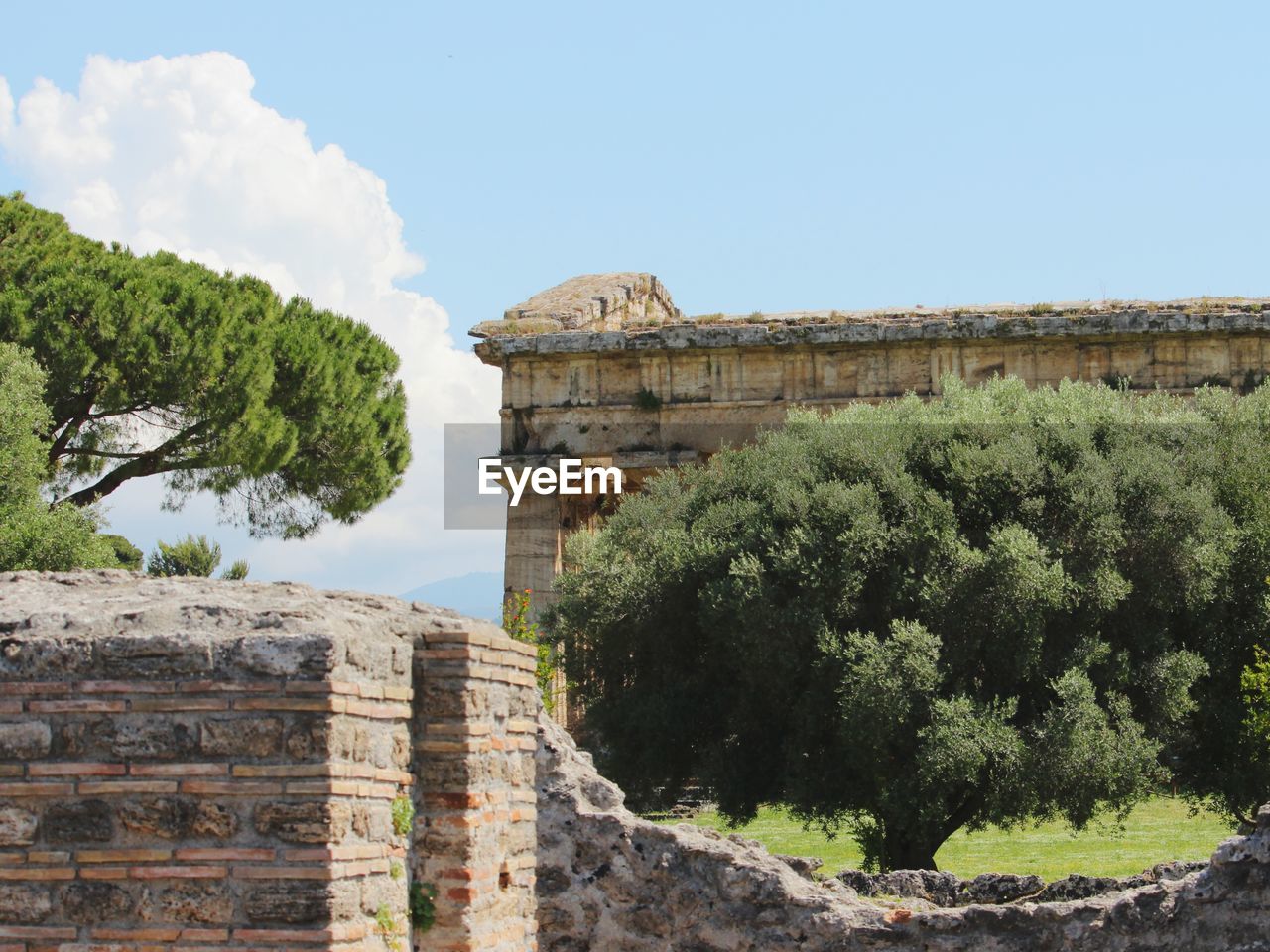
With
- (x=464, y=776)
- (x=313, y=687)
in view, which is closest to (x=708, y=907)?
(x=464, y=776)

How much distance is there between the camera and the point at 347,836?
523 centimetres

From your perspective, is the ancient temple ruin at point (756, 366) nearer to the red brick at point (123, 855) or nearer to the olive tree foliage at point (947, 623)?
the olive tree foliage at point (947, 623)

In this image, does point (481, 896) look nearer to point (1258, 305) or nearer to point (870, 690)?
point (870, 690)

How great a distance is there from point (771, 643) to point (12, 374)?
1061cm

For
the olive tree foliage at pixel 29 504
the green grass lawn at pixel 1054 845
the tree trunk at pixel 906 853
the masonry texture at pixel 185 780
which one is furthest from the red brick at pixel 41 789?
the olive tree foliage at pixel 29 504

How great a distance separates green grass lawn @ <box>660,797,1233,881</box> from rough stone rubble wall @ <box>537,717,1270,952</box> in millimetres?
5794

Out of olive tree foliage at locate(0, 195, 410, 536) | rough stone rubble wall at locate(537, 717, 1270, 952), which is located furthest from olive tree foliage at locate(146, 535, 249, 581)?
rough stone rubble wall at locate(537, 717, 1270, 952)

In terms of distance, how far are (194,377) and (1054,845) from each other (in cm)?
1315

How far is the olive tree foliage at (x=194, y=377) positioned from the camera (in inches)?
965

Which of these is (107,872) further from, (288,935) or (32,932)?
(288,935)

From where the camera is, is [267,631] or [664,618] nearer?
[267,631]

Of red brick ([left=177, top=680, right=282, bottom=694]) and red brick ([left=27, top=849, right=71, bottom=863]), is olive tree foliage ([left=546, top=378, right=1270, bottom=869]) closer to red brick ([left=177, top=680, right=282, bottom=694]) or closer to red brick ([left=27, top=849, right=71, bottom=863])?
red brick ([left=177, top=680, right=282, bottom=694])

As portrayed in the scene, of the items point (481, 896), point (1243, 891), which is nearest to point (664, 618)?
point (1243, 891)

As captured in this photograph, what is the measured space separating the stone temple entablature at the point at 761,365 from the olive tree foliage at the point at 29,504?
5322 millimetres
